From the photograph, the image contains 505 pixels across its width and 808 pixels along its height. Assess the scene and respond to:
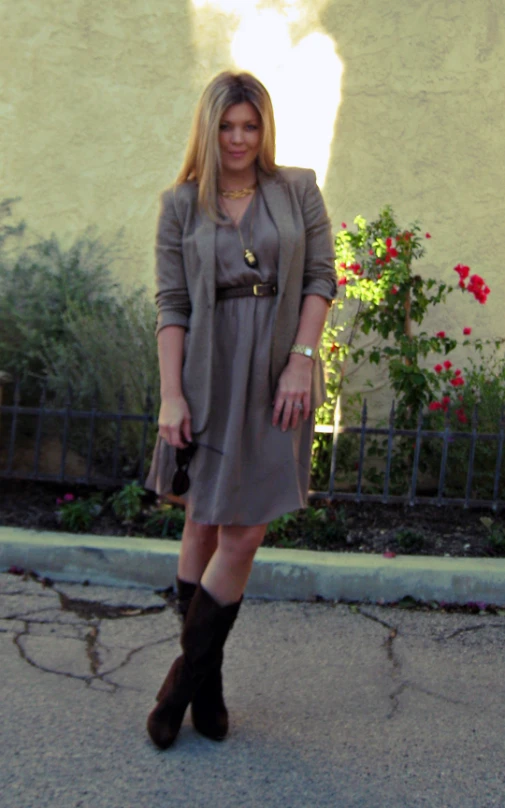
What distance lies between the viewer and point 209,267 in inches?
91.0

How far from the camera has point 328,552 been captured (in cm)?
395

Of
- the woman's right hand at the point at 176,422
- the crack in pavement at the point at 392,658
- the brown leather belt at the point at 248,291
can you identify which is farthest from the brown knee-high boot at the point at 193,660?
the brown leather belt at the point at 248,291

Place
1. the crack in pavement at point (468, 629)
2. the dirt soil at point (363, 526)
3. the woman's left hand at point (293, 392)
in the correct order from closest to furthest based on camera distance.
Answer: the woman's left hand at point (293, 392) → the crack in pavement at point (468, 629) → the dirt soil at point (363, 526)

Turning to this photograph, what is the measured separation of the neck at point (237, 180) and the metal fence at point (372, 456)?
6.88 feet

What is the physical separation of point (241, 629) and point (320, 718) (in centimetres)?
75

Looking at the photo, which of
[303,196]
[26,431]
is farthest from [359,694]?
[26,431]

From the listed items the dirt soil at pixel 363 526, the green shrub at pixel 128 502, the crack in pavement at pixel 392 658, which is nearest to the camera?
the crack in pavement at pixel 392 658

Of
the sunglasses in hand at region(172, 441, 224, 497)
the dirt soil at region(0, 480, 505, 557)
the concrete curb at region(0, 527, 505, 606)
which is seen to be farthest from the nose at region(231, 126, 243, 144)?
the dirt soil at region(0, 480, 505, 557)

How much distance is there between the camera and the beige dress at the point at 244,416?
231 cm

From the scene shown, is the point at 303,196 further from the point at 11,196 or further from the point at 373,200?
the point at 11,196

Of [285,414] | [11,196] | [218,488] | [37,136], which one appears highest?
[37,136]

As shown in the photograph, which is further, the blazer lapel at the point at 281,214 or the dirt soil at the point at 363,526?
the dirt soil at the point at 363,526

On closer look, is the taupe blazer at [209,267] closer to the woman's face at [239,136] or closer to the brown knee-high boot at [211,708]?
the woman's face at [239,136]

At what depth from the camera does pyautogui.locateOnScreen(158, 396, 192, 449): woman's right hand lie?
92.8 inches
